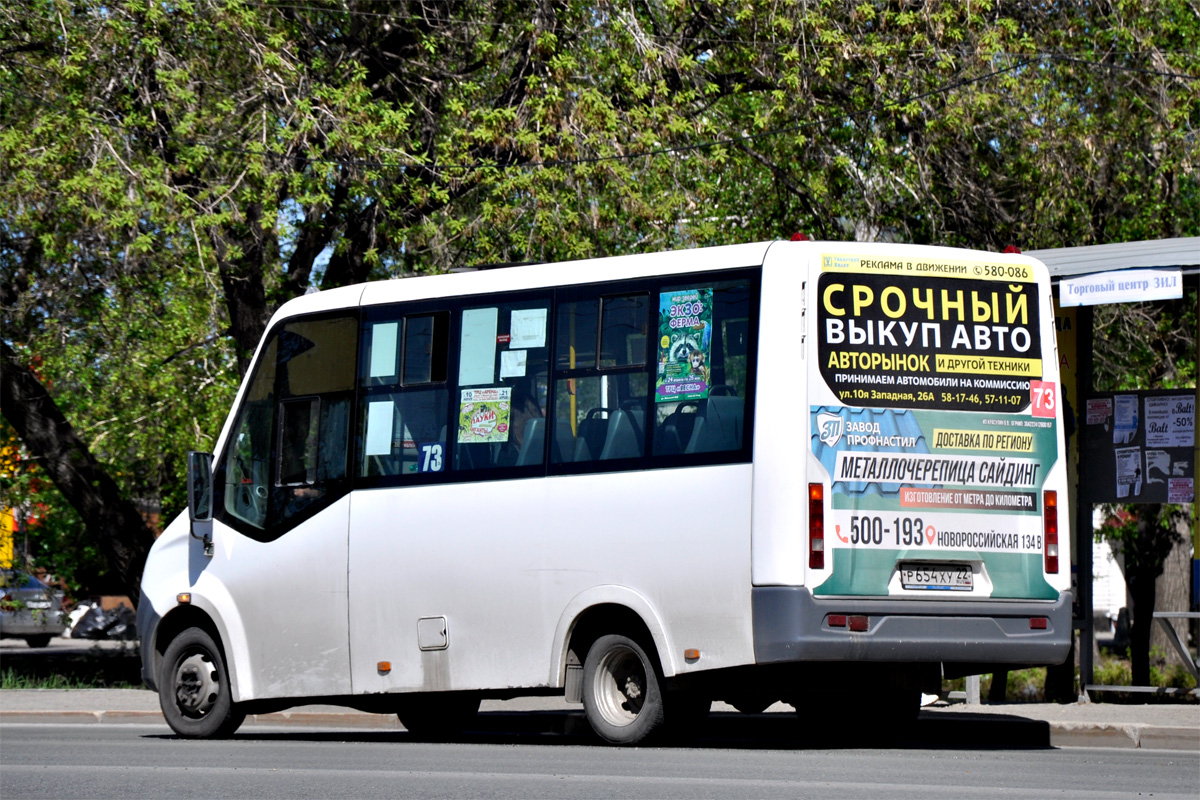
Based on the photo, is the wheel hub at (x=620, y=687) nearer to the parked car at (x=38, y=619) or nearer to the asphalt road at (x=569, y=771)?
the asphalt road at (x=569, y=771)

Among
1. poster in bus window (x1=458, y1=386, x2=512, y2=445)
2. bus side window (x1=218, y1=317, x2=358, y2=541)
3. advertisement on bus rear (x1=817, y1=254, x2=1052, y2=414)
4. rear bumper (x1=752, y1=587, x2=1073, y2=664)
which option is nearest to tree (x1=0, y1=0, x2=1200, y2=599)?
bus side window (x1=218, y1=317, x2=358, y2=541)

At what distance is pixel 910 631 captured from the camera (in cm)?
1002

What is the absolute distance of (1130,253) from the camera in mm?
12883

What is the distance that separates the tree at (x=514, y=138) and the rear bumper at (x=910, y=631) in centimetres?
855

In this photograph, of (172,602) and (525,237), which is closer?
(172,602)

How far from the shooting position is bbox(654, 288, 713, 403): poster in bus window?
1044 cm

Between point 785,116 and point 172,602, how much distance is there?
9.38m

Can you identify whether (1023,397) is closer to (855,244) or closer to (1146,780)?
(855,244)

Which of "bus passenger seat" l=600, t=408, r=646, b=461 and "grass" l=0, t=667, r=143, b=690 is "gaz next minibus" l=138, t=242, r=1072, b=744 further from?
"grass" l=0, t=667, r=143, b=690

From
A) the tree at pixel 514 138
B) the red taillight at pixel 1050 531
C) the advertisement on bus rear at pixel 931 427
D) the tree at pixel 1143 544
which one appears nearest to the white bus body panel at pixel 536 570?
the advertisement on bus rear at pixel 931 427

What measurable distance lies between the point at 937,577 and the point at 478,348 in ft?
11.0

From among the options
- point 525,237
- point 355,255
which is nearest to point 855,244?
point 525,237

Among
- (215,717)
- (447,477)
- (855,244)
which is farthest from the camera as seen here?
(215,717)

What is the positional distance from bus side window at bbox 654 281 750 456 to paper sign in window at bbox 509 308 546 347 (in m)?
0.92
